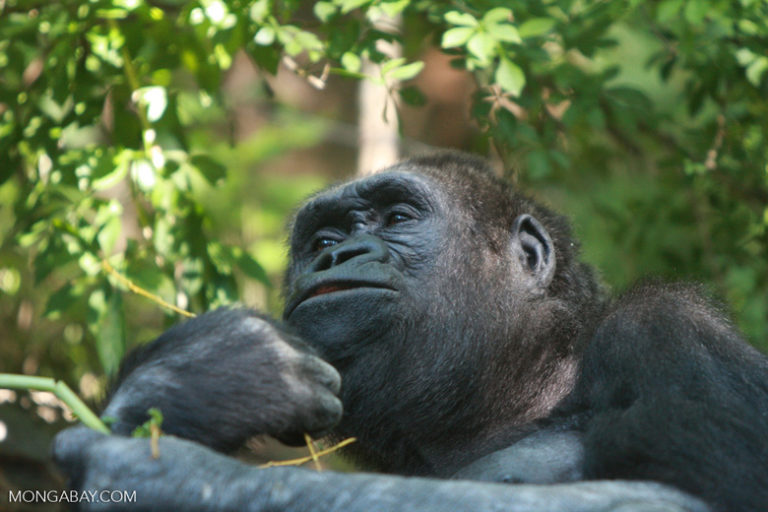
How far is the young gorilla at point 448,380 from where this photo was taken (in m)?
2.98

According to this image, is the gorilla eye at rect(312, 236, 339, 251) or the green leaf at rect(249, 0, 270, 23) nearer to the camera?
the gorilla eye at rect(312, 236, 339, 251)

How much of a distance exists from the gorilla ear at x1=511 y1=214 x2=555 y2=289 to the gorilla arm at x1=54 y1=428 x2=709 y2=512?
5.11 feet

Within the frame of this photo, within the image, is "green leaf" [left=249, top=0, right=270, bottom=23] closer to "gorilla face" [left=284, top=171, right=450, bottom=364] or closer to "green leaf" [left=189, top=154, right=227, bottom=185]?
"green leaf" [left=189, top=154, right=227, bottom=185]

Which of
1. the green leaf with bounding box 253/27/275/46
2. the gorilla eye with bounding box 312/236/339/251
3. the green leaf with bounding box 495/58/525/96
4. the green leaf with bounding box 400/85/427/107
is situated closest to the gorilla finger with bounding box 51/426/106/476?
the gorilla eye with bounding box 312/236/339/251

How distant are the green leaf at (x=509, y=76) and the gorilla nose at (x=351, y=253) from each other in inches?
45.1

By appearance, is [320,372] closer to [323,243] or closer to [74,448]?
[74,448]

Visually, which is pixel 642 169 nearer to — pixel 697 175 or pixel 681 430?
pixel 697 175

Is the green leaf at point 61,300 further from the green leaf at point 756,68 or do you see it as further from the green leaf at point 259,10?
the green leaf at point 756,68

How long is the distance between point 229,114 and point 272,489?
12.1 feet

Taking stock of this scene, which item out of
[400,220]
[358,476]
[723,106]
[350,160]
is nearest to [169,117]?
[400,220]

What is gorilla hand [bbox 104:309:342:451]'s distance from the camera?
3.25 m

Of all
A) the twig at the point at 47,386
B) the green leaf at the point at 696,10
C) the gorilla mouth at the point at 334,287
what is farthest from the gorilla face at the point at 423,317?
the green leaf at the point at 696,10

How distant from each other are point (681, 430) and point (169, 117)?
3.25 metres

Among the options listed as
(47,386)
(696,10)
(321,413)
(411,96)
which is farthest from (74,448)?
(696,10)
